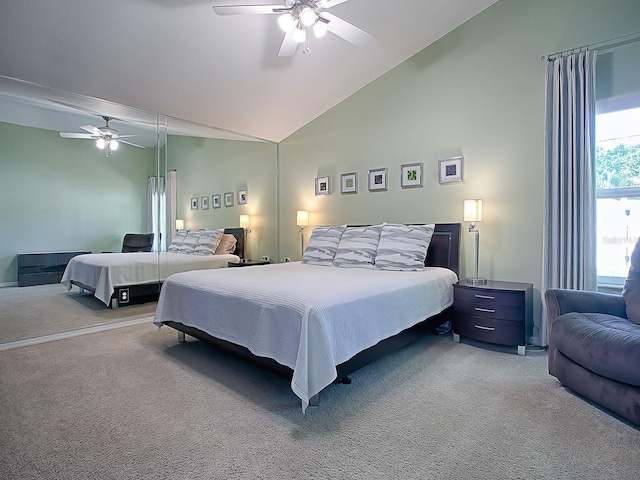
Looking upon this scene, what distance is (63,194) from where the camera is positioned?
371 centimetres

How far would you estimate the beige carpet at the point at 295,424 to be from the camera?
5.03 ft

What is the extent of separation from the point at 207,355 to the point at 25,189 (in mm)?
2490

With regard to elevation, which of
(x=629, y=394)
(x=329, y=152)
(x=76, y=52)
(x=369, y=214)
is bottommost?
(x=629, y=394)

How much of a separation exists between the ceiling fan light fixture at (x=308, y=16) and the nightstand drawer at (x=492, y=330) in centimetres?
271

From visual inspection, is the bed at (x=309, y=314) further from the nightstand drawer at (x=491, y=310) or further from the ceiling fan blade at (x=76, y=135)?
the ceiling fan blade at (x=76, y=135)

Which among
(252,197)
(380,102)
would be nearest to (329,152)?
(380,102)

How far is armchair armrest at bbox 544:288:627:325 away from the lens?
2355mm

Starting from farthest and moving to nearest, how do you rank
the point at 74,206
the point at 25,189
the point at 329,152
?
1. the point at 329,152
2. the point at 74,206
3. the point at 25,189

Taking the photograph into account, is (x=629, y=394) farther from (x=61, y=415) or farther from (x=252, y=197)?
(x=252, y=197)

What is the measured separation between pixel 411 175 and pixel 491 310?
174cm

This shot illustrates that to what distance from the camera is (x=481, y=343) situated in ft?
10.6

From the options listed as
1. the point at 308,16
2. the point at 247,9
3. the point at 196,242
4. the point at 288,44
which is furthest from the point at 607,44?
the point at 196,242

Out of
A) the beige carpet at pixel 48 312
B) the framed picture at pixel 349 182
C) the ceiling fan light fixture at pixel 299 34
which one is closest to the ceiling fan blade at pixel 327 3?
the ceiling fan light fixture at pixel 299 34

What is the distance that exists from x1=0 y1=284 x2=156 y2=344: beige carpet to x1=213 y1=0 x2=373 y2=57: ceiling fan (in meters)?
3.27
